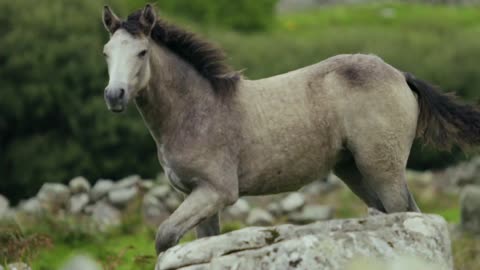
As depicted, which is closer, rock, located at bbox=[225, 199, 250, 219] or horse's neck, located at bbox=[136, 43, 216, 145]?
horse's neck, located at bbox=[136, 43, 216, 145]

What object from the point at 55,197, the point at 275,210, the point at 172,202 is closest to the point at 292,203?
the point at 275,210

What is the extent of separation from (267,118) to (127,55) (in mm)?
1131

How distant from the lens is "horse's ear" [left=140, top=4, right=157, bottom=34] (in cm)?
637

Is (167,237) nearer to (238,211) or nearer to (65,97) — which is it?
(238,211)

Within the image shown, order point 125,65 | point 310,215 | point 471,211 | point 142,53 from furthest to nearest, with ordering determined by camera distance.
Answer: point 310,215, point 471,211, point 142,53, point 125,65

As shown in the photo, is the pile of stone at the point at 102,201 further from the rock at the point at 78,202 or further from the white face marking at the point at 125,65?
the white face marking at the point at 125,65

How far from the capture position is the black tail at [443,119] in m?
6.93

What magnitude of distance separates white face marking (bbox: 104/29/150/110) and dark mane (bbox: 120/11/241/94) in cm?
39

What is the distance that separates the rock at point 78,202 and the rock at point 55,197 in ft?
0.26

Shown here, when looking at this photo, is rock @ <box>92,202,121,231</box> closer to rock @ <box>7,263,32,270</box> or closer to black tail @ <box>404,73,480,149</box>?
rock @ <box>7,263,32,270</box>

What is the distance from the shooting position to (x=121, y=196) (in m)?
12.9

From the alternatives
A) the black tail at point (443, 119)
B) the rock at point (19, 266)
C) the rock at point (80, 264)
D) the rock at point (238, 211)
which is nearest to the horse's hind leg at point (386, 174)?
the black tail at point (443, 119)

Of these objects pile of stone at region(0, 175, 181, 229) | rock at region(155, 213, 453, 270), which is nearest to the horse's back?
rock at region(155, 213, 453, 270)

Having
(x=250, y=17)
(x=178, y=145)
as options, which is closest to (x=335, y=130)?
(x=178, y=145)
